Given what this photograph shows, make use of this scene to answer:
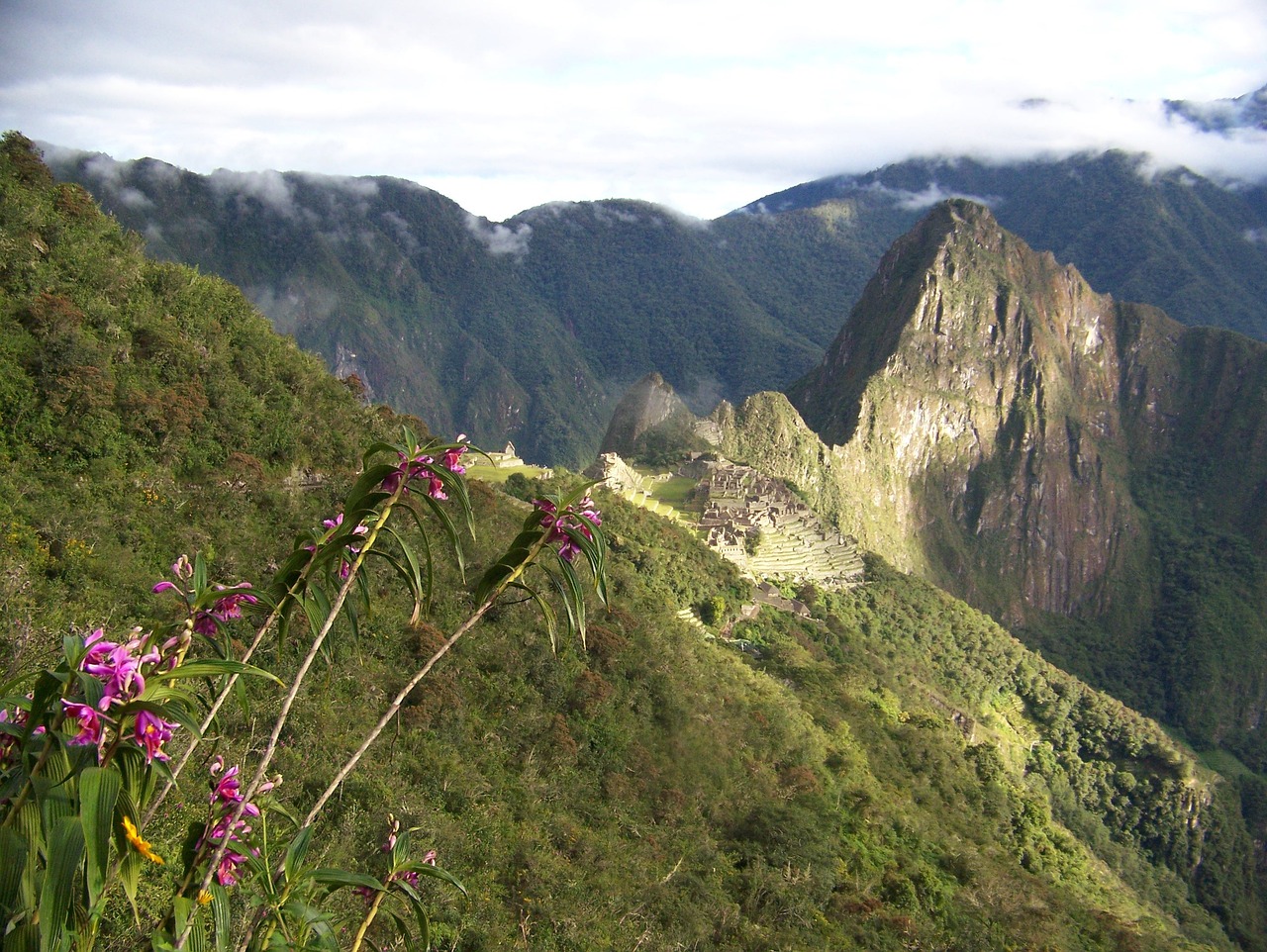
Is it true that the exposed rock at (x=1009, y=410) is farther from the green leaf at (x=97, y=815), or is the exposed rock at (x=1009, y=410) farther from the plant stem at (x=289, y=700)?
the green leaf at (x=97, y=815)

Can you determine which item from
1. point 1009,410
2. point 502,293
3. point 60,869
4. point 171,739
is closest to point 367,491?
point 171,739

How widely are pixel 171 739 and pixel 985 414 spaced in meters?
101

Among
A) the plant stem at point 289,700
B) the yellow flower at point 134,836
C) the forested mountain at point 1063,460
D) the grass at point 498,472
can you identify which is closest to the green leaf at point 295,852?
the plant stem at point 289,700

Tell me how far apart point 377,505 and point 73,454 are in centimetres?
1439

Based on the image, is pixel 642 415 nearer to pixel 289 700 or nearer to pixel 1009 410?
pixel 289 700

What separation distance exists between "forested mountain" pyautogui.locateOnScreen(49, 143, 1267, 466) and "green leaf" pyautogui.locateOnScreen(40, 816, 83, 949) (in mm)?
115451

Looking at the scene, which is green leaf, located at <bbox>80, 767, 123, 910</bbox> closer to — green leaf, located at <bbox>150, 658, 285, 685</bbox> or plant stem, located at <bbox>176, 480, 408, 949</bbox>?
green leaf, located at <bbox>150, 658, 285, 685</bbox>

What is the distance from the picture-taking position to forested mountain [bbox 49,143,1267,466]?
125438mm

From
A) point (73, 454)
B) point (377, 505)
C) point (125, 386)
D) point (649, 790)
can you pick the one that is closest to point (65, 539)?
point (73, 454)

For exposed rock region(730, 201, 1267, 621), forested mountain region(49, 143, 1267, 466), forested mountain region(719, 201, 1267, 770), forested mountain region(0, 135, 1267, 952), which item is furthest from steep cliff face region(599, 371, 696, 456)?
forested mountain region(49, 143, 1267, 466)

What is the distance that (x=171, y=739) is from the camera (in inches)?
138

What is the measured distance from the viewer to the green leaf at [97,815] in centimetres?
246

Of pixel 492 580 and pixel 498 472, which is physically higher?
pixel 492 580

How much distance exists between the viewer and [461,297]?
525 feet
